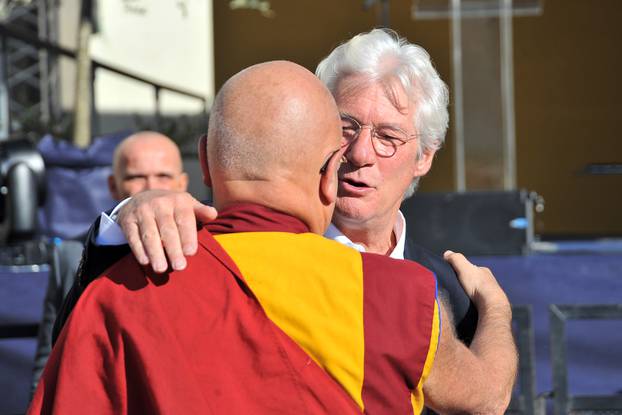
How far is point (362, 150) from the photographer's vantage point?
254 centimetres

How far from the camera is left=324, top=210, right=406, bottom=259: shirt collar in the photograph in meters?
2.47

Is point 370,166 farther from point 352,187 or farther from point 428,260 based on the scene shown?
point 428,260

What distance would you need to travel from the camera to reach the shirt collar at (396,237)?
2.47 meters

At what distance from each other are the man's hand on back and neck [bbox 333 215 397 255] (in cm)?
97

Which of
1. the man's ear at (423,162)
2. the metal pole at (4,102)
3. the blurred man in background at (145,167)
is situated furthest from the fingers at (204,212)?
the metal pole at (4,102)

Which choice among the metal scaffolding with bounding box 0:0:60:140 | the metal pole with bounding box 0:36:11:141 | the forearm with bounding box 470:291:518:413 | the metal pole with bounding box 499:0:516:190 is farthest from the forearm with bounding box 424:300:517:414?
the metal scaffolding with bounding box 0:0:60:140

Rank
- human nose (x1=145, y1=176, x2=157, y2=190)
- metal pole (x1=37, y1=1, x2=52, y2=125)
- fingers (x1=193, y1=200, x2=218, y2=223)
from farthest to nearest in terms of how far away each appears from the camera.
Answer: metal pole (x1=37, y1=1, x2=52, y2=125)
human nose (x1=145, y1=176, x2=157, y2=190)
fingers (x1=193, y1=200, x2=218, y2=223)

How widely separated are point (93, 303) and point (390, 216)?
121cm

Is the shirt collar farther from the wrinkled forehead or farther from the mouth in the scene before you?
the wrinkled forehead

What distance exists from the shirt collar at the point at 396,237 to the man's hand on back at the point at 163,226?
89cm

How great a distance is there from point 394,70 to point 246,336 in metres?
1.25

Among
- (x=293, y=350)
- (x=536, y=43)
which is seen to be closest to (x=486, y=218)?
(x=293, y=350)

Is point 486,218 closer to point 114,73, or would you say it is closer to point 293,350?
point 114,73

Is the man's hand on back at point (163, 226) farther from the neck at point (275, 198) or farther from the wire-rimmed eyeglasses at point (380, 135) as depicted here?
the wire-rimmed eyeglasses at point (380, 135)
